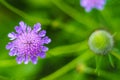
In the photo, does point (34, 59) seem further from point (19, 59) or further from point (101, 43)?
point (101, 43)

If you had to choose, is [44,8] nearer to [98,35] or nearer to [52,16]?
[52,16]

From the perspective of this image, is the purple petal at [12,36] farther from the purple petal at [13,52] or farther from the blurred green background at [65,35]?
the blurred green background at [65,35]

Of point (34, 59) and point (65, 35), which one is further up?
point (65, 35)

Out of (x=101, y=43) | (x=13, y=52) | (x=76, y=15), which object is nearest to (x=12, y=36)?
(x=13, y=52)

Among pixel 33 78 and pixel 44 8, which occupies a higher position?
pixel 44 8

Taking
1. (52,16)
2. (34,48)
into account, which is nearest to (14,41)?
(34,48)
